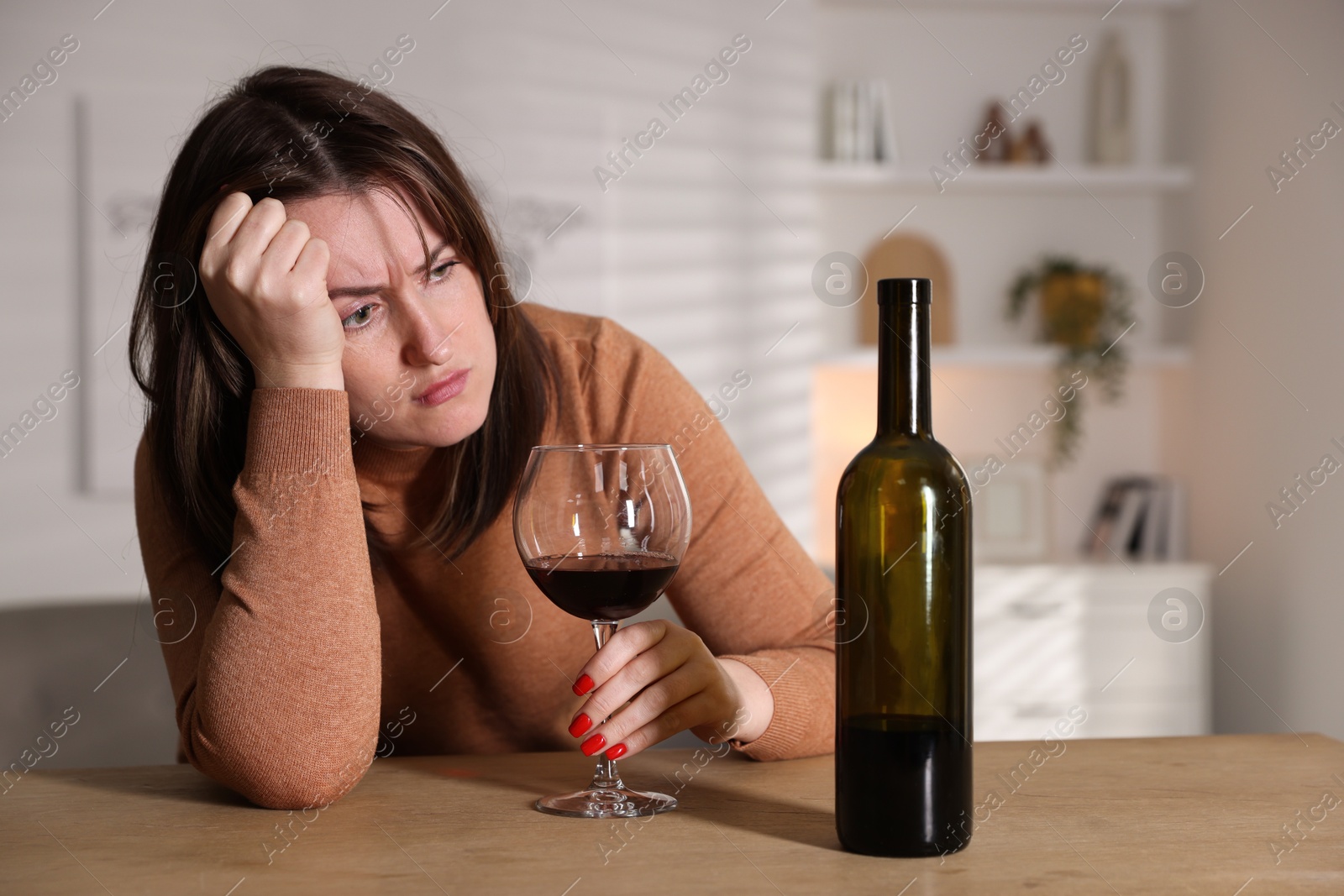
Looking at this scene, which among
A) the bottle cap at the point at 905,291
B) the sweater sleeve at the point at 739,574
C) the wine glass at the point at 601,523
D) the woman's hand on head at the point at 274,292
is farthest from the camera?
the sweater sleeve at the point at 739,574

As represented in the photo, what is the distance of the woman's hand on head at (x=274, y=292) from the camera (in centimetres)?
99

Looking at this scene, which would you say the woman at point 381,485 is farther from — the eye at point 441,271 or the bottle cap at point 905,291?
the bottle cap at point 905,291

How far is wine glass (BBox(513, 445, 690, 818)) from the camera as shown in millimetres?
767

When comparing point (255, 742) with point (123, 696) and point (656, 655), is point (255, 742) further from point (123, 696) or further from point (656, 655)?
point (123, 696)

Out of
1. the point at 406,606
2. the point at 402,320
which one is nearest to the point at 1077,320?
the point at 406,606

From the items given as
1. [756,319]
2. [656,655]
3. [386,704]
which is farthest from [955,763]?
[756,319]

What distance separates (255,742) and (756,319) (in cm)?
247

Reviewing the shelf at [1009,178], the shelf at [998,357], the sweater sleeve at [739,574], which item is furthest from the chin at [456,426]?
the shelf at [1009,178]

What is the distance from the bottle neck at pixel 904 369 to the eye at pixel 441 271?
1.88 feet

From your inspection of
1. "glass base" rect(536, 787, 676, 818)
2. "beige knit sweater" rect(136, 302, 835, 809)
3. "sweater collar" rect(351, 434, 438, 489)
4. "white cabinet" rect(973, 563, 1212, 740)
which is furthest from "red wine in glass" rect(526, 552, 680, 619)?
"white cabinet" rect(973, 563, 1212, 740)

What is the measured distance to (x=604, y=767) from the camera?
2.75ft

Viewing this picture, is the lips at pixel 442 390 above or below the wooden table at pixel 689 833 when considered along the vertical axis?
above

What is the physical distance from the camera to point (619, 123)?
3.11 metres

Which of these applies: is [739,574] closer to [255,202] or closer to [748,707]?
[748,707]
